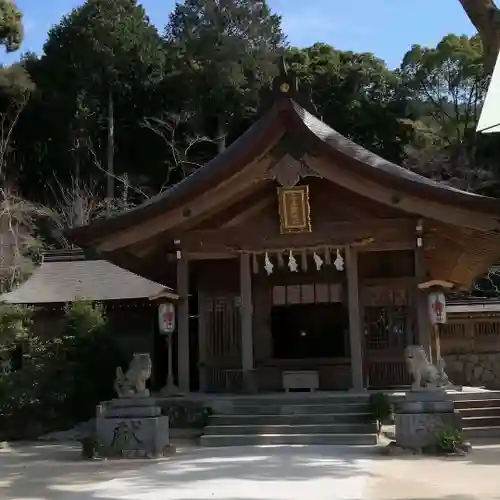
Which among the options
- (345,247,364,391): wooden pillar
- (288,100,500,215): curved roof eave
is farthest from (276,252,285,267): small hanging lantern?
(288,100,500,215): curved roof eave

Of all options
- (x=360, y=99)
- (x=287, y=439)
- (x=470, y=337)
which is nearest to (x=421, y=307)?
(x=287, y=439)

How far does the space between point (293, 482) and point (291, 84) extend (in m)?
8.10

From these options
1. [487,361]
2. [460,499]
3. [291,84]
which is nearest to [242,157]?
[291,84]

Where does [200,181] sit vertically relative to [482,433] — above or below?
above

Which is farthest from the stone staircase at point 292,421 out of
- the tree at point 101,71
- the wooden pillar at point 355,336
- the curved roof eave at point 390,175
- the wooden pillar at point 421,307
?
the tree at point 101,71

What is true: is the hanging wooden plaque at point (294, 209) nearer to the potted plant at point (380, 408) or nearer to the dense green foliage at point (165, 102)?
the potted plant at point (380, 408)

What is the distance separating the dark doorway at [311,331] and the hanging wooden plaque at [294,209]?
3949mm

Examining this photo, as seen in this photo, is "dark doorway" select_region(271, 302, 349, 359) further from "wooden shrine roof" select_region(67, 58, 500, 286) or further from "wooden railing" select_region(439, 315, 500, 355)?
"wooden railing" select_region(439, 315, 500, 355)

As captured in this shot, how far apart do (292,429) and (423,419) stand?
221cm

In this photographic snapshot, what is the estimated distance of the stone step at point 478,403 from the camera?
38.0 feet

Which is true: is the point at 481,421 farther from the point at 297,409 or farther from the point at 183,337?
the point at 183,337

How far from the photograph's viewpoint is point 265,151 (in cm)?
1273

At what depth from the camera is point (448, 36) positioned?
3778 centimetres

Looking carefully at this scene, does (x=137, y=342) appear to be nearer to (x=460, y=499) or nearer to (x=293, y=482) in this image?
(x=293, y=482)
